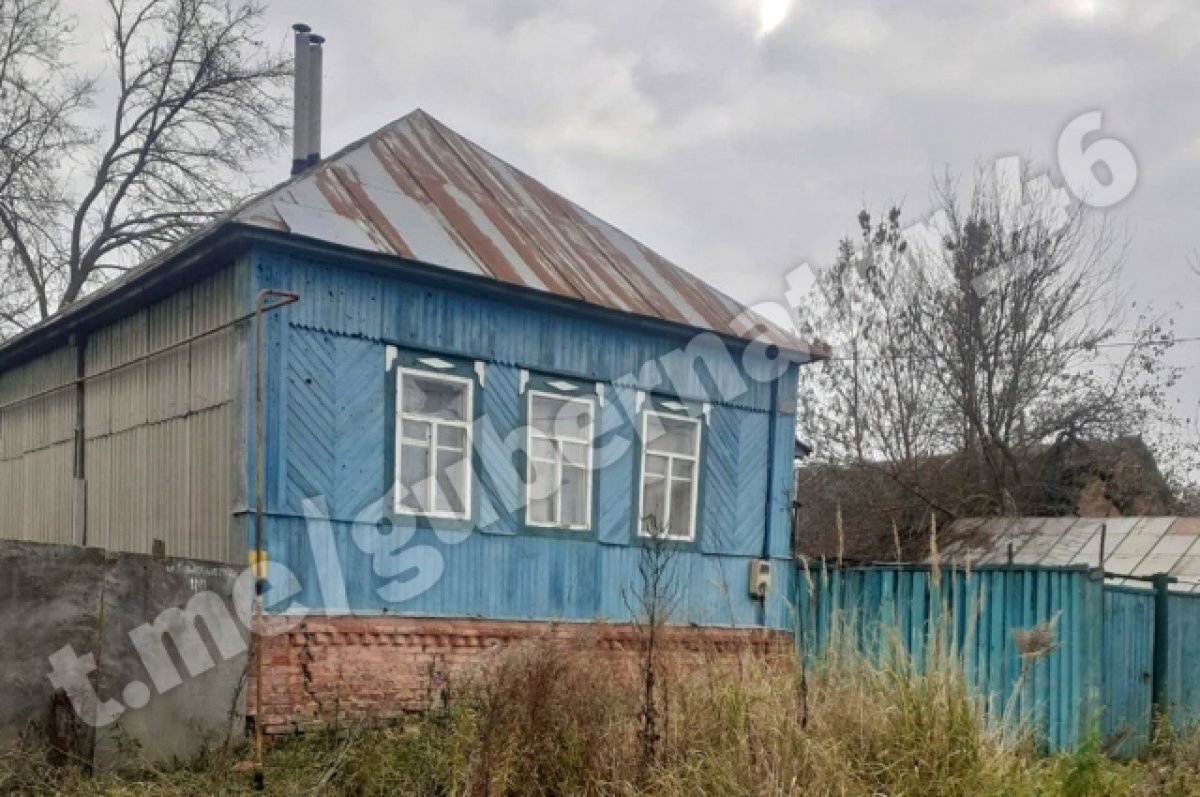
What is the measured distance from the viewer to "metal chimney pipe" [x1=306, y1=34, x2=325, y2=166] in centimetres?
1086

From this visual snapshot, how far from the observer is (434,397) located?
9406 millimetres

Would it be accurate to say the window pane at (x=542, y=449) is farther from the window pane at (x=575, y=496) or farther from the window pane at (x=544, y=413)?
the window pane at (x=575, y=496)

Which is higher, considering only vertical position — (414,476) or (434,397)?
(434,397)

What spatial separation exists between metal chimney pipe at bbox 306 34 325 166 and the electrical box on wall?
6.21 metres

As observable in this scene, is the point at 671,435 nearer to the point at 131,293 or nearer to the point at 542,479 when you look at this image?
the point at 542,479

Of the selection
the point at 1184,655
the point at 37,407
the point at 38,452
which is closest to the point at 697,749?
the point at 1184,655

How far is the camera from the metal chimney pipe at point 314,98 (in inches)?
428

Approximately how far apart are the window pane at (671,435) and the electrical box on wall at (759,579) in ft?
4.73

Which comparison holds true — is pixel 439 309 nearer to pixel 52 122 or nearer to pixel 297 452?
pixel 297 452

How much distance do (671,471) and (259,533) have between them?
4784 mm

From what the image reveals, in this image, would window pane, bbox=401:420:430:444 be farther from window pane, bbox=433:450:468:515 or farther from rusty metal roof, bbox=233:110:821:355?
rusty metal roof, bbox=233:110:821:355

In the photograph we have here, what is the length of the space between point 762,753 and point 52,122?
1864 cm

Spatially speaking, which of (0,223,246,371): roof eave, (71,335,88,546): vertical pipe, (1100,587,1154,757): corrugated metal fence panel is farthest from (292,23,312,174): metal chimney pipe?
(1100,587,1154,757): corrugated metal fence panel

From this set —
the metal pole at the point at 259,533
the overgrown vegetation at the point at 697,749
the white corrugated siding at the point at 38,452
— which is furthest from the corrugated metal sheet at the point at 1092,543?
the white corrugated siding at the point at 38,452
